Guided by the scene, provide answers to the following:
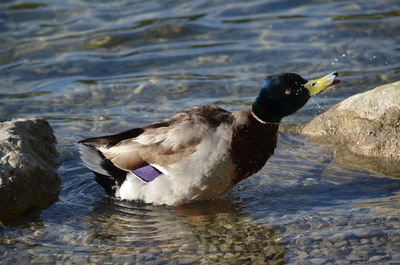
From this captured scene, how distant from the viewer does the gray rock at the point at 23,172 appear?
5.46 m

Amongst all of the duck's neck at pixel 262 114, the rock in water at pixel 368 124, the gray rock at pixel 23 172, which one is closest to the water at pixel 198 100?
the gray rock at pixel 23 172

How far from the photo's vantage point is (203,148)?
16.9ft

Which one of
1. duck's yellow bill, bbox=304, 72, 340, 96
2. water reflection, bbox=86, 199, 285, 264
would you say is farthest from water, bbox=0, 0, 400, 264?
duck's yellow bill, bbox=304, 72, 340, 96

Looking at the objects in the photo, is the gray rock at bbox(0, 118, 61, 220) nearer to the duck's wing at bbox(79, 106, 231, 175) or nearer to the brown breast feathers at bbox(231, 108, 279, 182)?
the duck's wing at bbox(79, 106, 231, 175)

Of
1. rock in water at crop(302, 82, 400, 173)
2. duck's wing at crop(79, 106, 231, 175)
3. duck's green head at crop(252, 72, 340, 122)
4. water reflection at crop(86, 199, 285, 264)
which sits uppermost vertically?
duck's green head at crop(252, 72, 340, 122)

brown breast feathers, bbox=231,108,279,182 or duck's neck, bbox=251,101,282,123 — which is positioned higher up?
duck's neck, bbox=251,101,282,123

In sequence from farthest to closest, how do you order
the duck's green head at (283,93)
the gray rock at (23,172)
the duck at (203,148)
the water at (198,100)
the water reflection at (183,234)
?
1. the gray rock at (23,172)
2. the duck's green head at (283,93)
3. the duck at (203,148)
4. the water at (198,100)
5. the water reflection at (183,234)

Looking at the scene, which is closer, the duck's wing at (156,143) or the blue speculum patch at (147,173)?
A: the duck's wing at (156,143)

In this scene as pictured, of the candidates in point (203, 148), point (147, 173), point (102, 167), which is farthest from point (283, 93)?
point (102, 167)

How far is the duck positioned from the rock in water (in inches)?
48.3

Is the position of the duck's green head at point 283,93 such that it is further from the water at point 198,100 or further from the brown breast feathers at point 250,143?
the water at point 198,100

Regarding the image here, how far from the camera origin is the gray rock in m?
5.46

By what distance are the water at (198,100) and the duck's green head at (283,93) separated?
647mm

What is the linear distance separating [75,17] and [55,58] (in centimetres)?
150
